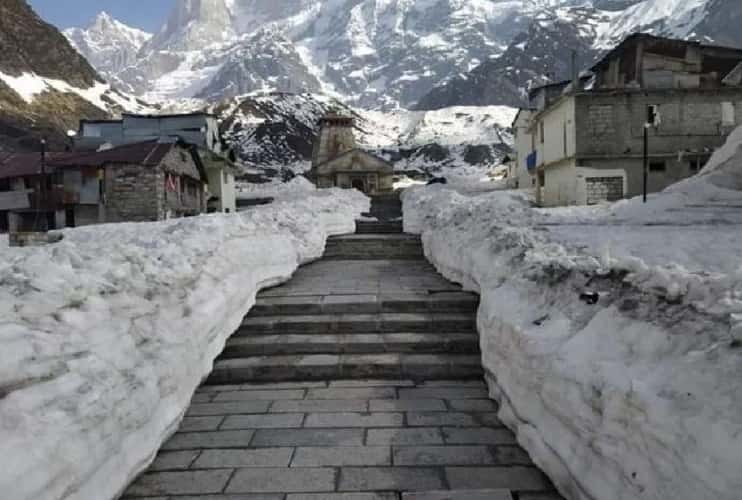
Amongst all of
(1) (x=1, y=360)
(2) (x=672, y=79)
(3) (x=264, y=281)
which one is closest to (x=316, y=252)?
(3) (x=264, y=281)

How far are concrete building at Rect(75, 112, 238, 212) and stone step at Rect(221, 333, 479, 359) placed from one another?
2872 cm

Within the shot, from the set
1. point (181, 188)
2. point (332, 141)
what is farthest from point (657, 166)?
point (332, 141)

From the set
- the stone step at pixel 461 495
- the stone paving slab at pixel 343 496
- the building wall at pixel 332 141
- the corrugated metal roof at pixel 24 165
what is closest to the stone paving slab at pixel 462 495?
the stone step at pixel 461 495

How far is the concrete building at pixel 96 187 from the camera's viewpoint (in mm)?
26656

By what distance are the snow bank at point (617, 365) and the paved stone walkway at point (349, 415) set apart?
1.32 ft

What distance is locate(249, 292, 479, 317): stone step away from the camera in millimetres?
6363

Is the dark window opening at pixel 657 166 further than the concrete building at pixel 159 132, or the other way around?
the concrete building at pixel 159 132

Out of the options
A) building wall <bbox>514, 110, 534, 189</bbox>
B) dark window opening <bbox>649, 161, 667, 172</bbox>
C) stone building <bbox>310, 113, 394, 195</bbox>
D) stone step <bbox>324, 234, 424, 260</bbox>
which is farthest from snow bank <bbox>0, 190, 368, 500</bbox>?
stone building <bbox>310, 113, 394, 195</bbox>

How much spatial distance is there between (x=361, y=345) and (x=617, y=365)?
308 centimetres

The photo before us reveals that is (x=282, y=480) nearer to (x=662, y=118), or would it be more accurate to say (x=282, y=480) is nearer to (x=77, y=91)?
(x=662, y=118)

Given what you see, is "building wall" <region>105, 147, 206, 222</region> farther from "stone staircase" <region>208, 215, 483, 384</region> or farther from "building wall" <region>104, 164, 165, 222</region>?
"stone staircase" <region>208, 215, 483, 384</region>

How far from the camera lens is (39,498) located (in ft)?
8.61

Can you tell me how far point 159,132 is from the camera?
33.8 m

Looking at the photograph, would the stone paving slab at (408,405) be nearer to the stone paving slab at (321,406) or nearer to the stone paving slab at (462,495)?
the stone paving slab at (321,406)
